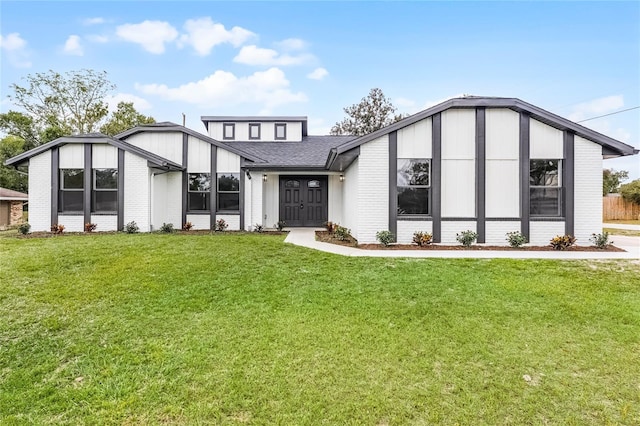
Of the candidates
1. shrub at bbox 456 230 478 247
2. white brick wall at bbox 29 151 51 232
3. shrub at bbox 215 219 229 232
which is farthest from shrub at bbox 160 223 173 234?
shrub at bbox 456 230 478 247

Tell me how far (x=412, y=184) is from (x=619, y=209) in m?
21.0

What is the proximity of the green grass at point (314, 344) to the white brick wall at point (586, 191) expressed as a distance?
125 inches

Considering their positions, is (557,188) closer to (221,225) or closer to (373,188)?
(373,188)

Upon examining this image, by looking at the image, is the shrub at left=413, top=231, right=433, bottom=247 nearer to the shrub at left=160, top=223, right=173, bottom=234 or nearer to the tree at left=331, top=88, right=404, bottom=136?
the shrub at left=160, top=223, right=173, bottom=234

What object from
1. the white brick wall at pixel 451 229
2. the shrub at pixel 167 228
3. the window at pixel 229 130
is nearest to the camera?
the white brick wall at pixel 451 229

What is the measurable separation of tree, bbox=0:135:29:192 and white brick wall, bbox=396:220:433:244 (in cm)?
2738

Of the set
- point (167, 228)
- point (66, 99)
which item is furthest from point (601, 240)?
point (66, 99)

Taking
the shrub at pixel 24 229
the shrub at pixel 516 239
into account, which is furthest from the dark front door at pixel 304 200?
the shrub at pixel 24 229

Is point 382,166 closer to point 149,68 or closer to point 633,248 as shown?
point 633,248

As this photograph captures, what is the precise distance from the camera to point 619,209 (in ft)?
70.2

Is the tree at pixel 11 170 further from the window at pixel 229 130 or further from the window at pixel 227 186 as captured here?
the window at pixel 227 186

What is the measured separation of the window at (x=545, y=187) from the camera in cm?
909

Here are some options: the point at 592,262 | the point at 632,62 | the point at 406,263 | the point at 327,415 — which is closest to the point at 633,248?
the point at 592,262

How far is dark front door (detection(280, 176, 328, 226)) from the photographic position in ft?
45.6
